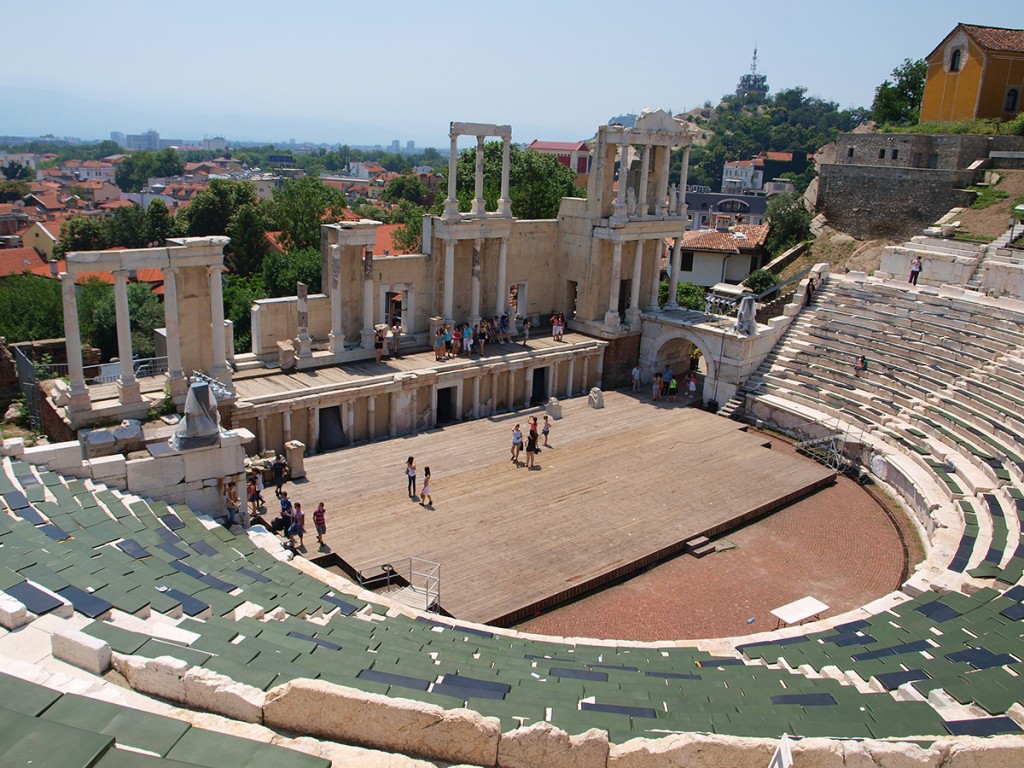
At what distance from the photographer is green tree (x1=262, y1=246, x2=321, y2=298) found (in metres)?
35.9

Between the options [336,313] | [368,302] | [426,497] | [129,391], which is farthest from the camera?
[368,302]

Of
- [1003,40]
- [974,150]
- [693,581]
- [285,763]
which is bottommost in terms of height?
[693,581]

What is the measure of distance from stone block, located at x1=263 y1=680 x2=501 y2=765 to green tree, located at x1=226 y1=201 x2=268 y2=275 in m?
42.6

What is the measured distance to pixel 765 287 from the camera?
131 ft

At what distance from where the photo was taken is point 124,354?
19.0 metres

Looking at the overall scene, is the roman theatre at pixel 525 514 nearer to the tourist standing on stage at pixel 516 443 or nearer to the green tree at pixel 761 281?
the tourist standing on stage at pixel 516 443

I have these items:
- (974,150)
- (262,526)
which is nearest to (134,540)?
(262,526)

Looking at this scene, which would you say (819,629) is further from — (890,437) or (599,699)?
(890,437)

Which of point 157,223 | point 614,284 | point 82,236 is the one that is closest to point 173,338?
point 614,284

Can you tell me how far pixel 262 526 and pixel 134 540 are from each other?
146 inches

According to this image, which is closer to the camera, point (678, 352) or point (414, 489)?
point (414, 489)

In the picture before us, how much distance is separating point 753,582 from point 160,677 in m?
13.3

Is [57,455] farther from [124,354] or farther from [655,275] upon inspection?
[655,275]

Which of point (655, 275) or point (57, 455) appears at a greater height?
point (655, 275)
